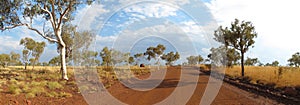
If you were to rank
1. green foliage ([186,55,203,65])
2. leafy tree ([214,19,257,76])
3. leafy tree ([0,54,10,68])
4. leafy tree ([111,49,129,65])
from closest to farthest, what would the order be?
leafy tree ([214,19,257,76])
leafy tree ([111,49,129,65])
leafy tree ([0,54,10,68])
green foliage ([186,55,203,65])

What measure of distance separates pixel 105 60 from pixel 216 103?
5024cm

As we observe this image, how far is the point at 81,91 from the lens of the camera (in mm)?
18469

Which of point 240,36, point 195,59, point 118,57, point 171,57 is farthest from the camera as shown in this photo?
point 195,59

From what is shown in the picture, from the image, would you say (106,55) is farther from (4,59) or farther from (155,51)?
(4,59)

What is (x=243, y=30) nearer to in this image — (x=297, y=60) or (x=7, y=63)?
(x=297, y=60)

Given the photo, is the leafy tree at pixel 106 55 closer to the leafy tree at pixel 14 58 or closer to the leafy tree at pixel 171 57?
the leafy tree at pixel 171 57

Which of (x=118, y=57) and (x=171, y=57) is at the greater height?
(x=171, y=57)

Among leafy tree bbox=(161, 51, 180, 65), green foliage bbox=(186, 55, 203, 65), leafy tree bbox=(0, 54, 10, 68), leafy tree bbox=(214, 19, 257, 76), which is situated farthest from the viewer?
green foliage bbox=(186, 55, 203, 65)

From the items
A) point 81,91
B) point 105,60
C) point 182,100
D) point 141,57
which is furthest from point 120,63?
point 182,100

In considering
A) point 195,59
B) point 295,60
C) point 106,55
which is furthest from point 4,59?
point 295,60

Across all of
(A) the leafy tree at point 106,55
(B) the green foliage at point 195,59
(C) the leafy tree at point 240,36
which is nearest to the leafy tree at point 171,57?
(B) the green foliage at point 195,59

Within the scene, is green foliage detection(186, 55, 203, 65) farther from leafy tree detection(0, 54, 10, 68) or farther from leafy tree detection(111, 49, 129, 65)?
leafy tree detection(0, 54, 10, 68)

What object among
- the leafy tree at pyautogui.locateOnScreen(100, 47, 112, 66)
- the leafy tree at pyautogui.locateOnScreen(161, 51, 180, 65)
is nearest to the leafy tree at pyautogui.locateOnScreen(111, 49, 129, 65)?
the leafy tree at pyautogui.locateOnScreen(100, 47, 112, 66)

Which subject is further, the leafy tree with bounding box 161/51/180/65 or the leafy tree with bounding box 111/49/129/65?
the leafy tree with bounding box 161/51/180/65
